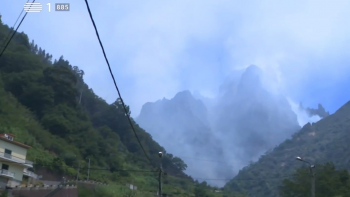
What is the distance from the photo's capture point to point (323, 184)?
3831 centimetres

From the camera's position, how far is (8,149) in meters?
37.4

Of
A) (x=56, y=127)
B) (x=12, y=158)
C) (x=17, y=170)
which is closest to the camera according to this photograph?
(x=12, y=158)

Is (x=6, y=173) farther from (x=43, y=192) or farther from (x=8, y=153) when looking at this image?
(x=43, y=192)

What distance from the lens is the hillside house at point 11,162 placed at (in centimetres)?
3672

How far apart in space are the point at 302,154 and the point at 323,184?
61738 millimetres

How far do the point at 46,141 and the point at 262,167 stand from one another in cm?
6125

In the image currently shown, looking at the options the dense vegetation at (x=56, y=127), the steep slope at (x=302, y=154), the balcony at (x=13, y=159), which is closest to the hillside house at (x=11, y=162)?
the balcony at (x=13, y=159)

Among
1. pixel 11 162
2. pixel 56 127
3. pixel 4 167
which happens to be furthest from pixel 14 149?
pixel 56 127

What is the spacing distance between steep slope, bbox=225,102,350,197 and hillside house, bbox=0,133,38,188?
5049 centimetres

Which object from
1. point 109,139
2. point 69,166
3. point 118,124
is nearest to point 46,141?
point 69,166

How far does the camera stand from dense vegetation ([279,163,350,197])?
37.2 meters

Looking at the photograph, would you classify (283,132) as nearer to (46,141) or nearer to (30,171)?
(46,141)

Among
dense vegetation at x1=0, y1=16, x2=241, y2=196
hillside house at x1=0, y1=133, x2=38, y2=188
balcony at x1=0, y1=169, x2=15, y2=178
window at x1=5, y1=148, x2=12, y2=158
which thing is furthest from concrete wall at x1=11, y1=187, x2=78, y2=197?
dense vegetation at x1=0, y1=16, x2=241, y2=196

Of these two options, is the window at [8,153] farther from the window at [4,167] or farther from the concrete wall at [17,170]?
the window at [4,167]
